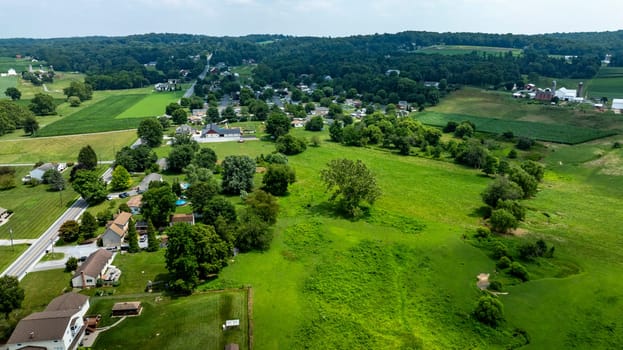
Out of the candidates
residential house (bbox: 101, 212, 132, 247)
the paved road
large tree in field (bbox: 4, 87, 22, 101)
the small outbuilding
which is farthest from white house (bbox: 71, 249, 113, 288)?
large tree in field (bbox: 4, 87, 22, 101)

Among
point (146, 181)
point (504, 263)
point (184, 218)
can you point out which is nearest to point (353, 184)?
point (504, 263)

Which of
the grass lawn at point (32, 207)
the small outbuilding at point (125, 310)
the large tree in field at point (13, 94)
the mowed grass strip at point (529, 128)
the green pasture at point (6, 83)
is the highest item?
the green pasture at point (6, 83)

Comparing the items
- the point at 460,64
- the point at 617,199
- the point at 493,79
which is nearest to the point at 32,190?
the point at 617,199

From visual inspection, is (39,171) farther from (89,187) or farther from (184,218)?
(184,218)

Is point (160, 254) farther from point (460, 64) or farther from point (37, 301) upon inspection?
point (460, 64)

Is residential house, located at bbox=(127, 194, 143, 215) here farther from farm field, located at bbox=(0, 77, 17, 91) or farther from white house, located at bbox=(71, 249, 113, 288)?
farm field, located at bbox=(0, 77, 17, 91)

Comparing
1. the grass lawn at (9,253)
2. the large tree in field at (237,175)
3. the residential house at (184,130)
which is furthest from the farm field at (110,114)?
the grass lawn at (9,253)

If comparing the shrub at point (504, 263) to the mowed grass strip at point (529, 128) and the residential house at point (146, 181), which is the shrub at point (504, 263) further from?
the mowed grass strip at point (529, 128)
